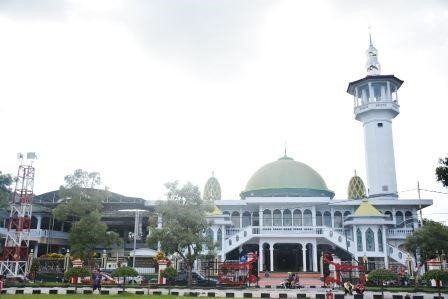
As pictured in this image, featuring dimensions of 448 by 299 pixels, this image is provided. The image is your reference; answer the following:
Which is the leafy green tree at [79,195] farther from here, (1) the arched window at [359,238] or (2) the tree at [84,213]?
(1) the arched window at [359,238]

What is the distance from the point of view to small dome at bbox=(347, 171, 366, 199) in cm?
5066

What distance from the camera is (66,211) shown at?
3750 cm

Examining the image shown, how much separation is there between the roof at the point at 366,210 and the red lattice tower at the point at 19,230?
30078 mm

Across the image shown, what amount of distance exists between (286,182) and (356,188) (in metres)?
8.17

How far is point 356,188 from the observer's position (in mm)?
51000

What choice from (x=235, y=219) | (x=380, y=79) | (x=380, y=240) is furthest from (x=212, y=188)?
(x=380, y=79)

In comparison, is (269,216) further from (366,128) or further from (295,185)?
(366,128)

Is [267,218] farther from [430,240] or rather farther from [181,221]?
[181,221]

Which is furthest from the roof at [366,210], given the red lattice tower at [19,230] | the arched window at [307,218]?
the red lattice tower at [19,230]

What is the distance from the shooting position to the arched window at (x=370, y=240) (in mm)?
41469

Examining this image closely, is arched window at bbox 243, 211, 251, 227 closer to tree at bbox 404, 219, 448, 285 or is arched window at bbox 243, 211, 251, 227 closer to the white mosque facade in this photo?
the white mosque facade

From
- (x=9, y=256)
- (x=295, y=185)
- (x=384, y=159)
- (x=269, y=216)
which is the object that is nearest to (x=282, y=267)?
(x=269, y=216)

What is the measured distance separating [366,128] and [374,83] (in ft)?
18.0

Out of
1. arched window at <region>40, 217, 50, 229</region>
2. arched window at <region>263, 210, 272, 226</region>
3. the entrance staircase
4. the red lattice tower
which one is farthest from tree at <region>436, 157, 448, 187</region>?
arched window at <region>40, 217, 50, 229</region>
